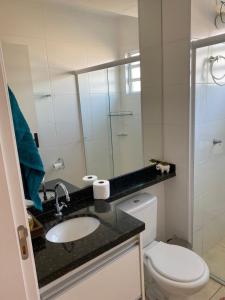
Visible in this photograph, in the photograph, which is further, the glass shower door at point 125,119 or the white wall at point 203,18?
the glass shower door at point 125,119

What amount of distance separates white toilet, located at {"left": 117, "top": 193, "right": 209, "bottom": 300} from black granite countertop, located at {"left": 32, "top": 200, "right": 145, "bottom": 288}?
10.9 inches

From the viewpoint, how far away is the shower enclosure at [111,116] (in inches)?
66.7

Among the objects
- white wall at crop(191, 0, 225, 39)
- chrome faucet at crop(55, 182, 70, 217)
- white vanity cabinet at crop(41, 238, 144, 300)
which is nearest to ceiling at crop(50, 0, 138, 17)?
white wall at crop(191, 0, 225, 39)

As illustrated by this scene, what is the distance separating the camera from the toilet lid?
1.48 m

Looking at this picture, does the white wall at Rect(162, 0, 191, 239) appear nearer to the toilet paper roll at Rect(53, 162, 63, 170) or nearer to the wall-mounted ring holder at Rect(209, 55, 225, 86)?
the wall-mounted ring holder at Rect(209, 55, 225, 86)

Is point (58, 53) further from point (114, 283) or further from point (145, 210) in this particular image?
point (114, 283)

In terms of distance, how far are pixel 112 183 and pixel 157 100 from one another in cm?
80

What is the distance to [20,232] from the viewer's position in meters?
0.66

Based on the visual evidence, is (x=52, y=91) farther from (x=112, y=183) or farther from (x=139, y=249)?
(x=139, y=249)

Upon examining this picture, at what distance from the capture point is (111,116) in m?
1.90

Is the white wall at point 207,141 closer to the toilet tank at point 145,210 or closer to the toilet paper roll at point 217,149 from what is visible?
the toilet paper roll at point 217,149

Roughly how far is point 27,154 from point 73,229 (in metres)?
0.60

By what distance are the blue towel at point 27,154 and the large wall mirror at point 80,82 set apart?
12.3 inches

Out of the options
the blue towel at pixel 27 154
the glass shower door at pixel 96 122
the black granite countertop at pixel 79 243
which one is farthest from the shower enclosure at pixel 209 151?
the blue towel at pixel 27 154
